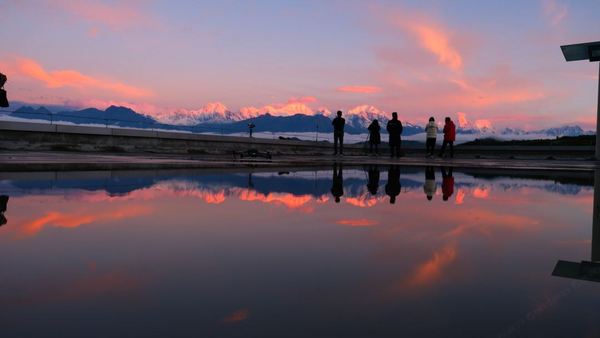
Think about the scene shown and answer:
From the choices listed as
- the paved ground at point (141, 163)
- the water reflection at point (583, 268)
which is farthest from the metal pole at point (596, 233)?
the paved ground at point (141, 163)

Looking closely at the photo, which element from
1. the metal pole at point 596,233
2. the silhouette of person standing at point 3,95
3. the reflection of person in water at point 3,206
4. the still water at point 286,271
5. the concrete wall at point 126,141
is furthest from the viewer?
the concrete wall at point 126,141

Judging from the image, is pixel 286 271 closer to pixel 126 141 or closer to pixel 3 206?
pixel 3 206

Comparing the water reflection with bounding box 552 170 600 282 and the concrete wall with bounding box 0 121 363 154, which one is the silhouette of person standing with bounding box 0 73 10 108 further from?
the water reflection with bounding box 552 170 600 282

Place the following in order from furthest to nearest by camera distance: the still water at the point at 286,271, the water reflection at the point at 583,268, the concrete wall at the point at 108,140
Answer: the concrete wall at the point at 108,140
the water reflection at the point at 583,268
the still water at the point at 286,271

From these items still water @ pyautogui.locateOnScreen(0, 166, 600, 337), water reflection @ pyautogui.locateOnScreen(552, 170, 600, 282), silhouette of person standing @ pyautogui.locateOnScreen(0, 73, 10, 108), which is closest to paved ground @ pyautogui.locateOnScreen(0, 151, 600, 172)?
silhouette of person standing @ pyautogui.locateOnScreen(0, 73, 10, 108)

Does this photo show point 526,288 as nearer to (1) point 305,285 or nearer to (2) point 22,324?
(1) point 305,285

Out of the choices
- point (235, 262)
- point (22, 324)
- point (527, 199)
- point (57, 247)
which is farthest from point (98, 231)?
point (527, 199)

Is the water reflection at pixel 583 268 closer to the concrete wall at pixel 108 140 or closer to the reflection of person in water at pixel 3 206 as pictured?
the reflection of person in water at pixel 3 206

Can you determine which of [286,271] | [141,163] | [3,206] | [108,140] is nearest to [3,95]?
[141,163]

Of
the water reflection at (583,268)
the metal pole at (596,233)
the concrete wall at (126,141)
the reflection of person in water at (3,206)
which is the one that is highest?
the concrete wall at (126,141)

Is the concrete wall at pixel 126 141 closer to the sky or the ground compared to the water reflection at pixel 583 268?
closer to the sky

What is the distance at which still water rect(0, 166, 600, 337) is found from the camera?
5.38ft

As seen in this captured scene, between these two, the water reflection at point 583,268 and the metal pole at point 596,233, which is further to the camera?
the metal pole at point 596,233

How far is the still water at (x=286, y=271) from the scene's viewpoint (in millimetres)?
1639
